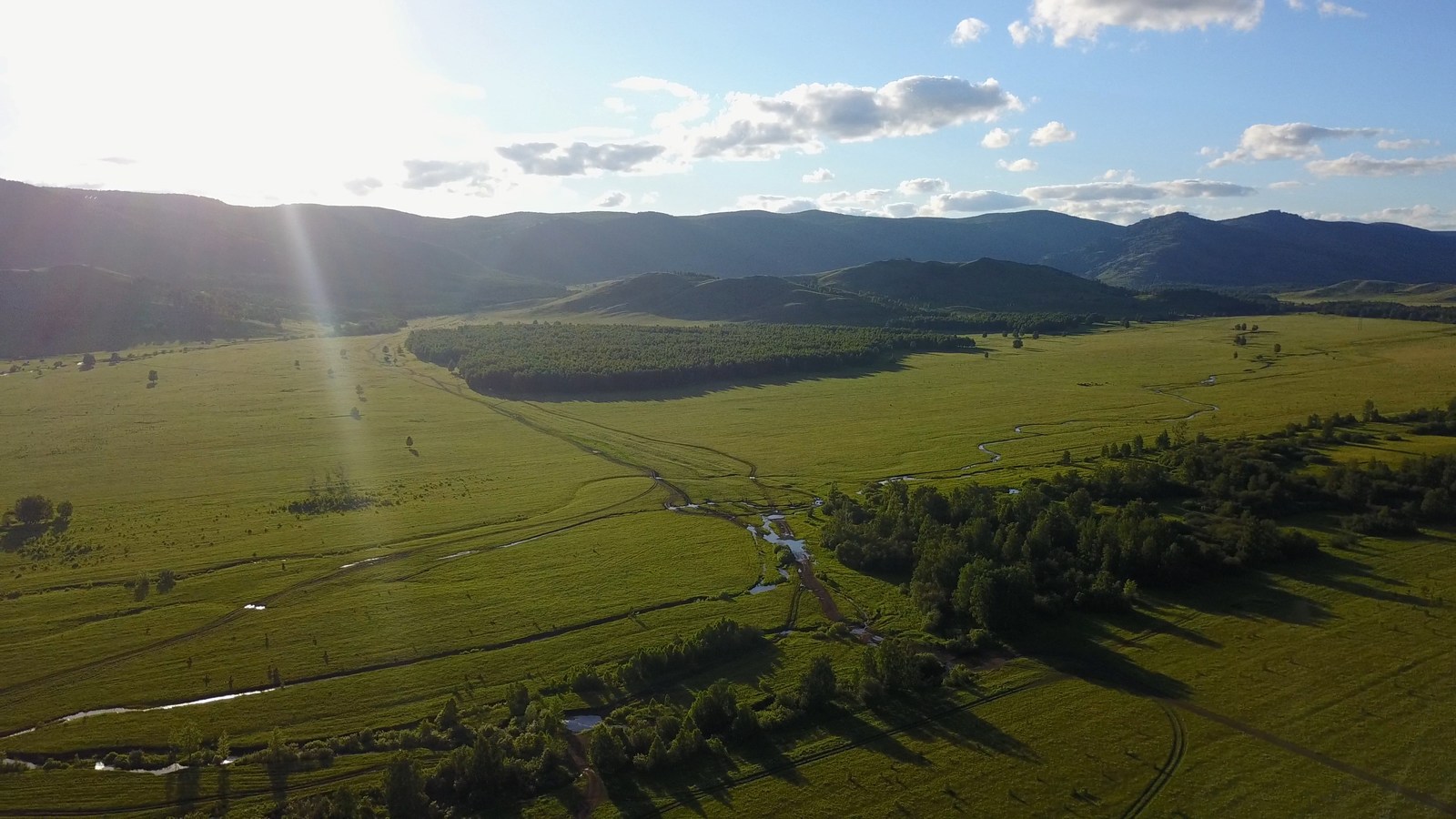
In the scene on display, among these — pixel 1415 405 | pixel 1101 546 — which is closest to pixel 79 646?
pixel 1101 546

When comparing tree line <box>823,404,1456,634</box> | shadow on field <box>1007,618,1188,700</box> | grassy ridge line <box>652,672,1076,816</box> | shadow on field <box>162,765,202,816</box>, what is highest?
tree line <box>823,404,1456,634</box>

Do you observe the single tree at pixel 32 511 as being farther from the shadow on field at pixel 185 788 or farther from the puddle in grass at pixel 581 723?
the puddle in grass at pixel 581 723

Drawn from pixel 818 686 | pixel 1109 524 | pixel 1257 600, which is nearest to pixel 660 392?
pixel 1109 524

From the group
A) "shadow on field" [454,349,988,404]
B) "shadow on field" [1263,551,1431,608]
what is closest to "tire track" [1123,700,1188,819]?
"shadow on field" [1263,551,1431,608]

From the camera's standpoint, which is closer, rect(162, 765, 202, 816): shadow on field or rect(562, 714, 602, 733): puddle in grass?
rect(162, 765, 202, 816): shadow on field

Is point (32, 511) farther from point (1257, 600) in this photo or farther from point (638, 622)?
point (1257, 600)

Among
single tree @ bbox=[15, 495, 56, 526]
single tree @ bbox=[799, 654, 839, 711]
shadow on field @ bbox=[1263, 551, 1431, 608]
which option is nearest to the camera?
single tree @ bbox=[799, 654, 839, 711]

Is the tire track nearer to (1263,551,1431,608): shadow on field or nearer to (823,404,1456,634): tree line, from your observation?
(823,404,1456,634): tree line

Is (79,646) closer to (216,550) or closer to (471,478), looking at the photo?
(216,550)
